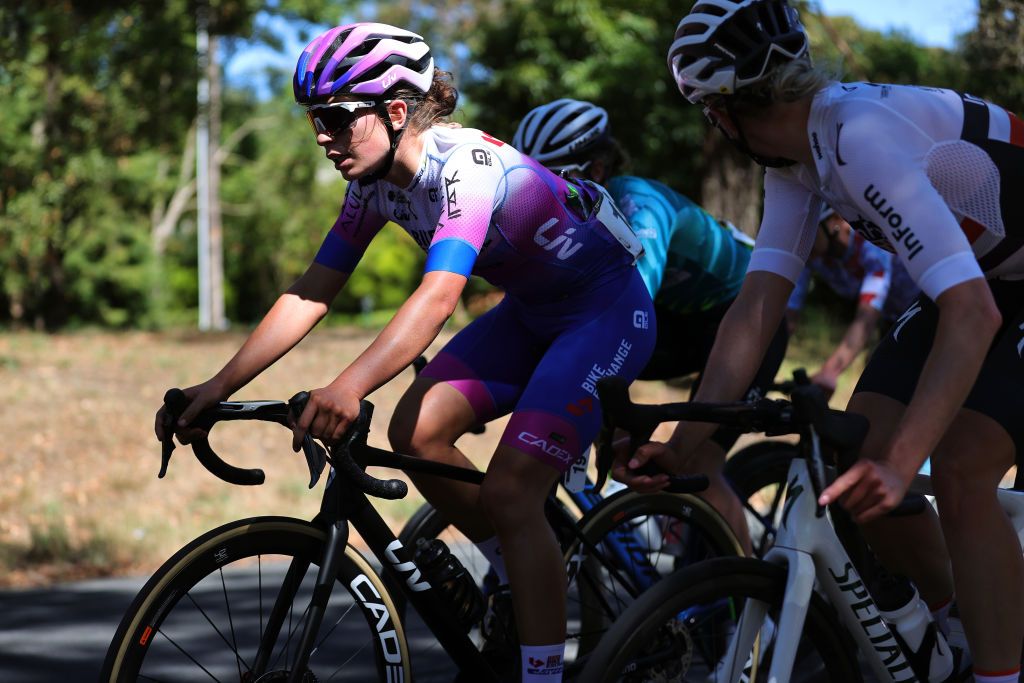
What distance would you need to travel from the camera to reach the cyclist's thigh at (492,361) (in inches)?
153

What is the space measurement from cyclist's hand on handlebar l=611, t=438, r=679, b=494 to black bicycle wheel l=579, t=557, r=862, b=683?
0.27 metres

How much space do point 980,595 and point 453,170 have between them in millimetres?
1721

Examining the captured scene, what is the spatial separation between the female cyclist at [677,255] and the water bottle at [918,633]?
4.49ft

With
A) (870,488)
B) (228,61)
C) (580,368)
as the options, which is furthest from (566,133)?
(228,61)

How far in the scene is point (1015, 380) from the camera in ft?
9.98

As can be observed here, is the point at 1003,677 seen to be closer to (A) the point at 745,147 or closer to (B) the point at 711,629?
(B) the point at 711,629

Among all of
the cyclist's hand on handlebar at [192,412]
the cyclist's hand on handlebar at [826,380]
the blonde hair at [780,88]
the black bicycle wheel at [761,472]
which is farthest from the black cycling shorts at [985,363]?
the cyclist's hand on handlebar at [826,380]

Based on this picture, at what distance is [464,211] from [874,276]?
316 centimetres

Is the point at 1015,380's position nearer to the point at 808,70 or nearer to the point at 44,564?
the point at 808,70

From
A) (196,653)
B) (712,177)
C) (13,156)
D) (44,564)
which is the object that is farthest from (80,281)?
(196,653)

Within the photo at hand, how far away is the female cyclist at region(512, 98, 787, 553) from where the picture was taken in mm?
4668

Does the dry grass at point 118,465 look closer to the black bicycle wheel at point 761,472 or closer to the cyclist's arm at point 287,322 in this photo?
the black bicycle wheel at point 761,472

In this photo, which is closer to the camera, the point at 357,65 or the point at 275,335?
the point at 357,65

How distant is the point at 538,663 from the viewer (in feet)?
11.2
